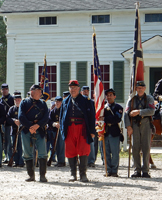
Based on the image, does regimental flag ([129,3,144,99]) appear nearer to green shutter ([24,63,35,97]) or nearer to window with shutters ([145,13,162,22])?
window with shutters ([145,13,162,22])

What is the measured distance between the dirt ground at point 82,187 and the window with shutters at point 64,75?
1155cm

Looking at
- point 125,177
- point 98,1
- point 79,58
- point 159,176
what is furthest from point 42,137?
point 98,1

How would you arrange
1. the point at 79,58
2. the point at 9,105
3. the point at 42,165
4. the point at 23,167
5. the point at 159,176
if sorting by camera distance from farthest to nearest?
the point at 79,58 → the point at 9,105 → the point at 23,167 → the point at 159,176 → the point at 42,165

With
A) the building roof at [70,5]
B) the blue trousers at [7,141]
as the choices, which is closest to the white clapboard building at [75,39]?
the building roof at [70,5]

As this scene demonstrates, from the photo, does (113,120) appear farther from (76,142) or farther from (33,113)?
(33,113)

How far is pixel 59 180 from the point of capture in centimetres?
915

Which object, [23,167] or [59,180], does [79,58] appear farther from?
[59,180]

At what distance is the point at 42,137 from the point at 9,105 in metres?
4.18

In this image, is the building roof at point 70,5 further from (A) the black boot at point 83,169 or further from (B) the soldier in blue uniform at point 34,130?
(A) the black boot at point 83,169

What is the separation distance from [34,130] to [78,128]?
0.94 metres

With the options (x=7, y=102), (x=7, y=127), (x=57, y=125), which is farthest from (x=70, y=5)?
(x=57, y=125)

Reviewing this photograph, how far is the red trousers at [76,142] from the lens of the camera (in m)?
8.98

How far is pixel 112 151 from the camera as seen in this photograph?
976 cm

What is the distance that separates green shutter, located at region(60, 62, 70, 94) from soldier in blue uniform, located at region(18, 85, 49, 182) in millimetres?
12545
